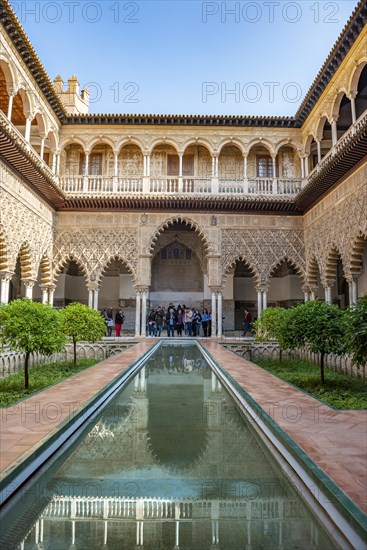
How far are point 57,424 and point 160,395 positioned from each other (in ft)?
6.47

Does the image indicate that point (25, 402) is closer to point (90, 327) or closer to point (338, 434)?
point (338, 434)

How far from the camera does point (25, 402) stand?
445 centimetres

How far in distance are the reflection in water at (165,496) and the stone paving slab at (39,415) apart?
10.1 inches

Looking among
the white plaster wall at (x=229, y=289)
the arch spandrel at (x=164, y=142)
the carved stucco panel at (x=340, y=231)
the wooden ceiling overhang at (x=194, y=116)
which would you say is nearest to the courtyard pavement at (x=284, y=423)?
the carved stucco panel at (x=340, y=231)

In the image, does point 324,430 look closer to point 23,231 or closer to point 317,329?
point 317,329

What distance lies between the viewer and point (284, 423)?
12.0 ft

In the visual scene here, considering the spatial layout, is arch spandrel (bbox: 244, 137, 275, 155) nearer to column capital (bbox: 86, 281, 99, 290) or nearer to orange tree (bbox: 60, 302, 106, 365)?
column capital (bbox: 86, 281, 99, 290)

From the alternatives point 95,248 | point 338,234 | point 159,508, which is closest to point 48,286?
point 95,248

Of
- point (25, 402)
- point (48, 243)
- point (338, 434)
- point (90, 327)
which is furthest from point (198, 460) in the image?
point (48, 243)

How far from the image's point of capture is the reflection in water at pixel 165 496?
198cm

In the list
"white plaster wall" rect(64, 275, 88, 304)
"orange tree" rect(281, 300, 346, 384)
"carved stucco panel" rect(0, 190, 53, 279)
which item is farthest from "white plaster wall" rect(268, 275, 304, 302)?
"orange tree" rect(281, 300, 346, 384)

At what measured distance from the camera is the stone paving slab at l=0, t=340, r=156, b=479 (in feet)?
9.29

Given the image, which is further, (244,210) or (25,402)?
(244,210)

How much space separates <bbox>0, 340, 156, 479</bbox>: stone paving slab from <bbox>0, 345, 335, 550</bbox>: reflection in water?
0.85 feet
